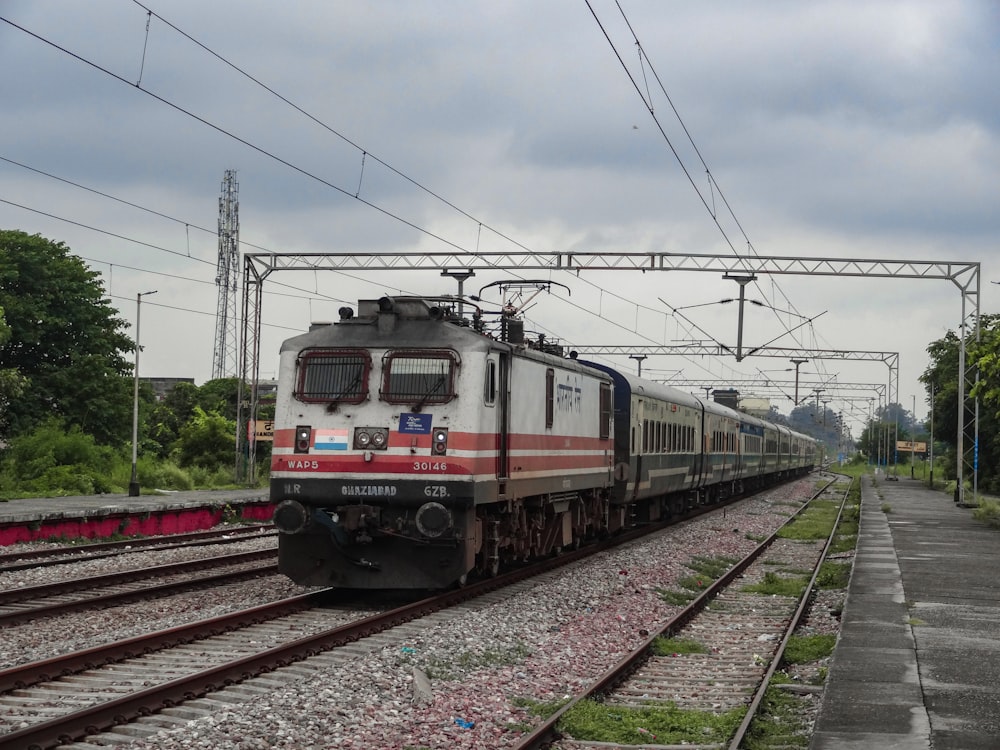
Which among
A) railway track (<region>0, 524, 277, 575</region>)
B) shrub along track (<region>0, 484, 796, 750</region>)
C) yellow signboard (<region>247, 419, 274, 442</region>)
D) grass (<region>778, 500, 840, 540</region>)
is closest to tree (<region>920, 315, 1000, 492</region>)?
grass (<region>778, 500, 840, 540</region>)

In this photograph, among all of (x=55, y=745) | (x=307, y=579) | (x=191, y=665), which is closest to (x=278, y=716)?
(x=55, y=745)

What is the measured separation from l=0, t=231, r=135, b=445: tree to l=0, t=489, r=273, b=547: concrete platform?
15.0 meters

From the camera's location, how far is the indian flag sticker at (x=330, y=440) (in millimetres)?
15175

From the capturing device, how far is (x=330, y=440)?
15.2 m

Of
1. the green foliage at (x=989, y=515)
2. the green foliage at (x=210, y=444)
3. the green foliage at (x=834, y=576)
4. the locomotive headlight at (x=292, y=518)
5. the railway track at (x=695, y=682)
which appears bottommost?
the railway track at (x=695, y=682)

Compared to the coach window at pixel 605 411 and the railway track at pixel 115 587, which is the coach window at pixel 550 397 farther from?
the railway track at pixel 115 587

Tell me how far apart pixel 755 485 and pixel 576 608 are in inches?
1618

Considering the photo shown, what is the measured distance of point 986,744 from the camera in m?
8.30

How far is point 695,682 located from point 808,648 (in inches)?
86.4

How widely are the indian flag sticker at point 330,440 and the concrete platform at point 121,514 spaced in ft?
34.9

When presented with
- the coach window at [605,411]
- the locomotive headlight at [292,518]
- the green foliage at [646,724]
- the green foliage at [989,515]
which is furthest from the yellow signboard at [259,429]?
the green foliage at [646,724]

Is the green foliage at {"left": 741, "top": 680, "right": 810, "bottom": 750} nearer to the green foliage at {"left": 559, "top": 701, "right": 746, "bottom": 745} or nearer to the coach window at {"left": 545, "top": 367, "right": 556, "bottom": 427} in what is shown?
the green foliage at {"left": 559, "top": 701, "right": 746, "bottom": 745}

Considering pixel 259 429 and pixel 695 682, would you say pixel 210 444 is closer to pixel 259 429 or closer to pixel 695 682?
pixel 259 429

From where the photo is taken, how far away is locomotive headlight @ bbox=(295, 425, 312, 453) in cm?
1530
